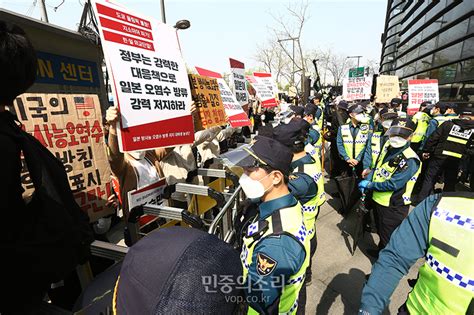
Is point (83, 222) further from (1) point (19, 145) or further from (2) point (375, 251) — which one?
(2) point (375, 251)

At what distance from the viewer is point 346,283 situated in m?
3.28

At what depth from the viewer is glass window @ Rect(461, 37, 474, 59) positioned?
11.7 metres

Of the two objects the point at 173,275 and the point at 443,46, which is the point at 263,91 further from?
the point at 443,46

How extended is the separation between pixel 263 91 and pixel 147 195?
5238mm

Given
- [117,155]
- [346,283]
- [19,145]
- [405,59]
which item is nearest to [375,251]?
A: [346,283]

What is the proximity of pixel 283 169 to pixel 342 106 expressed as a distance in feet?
19.4

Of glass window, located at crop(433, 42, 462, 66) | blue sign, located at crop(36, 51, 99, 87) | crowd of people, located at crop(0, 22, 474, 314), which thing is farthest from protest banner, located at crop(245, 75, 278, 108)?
glass window, located at crop(433, 42, 462, 66)

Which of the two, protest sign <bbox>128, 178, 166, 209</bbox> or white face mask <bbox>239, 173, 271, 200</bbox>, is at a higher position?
white face mask <bbox>239, 173, 271, 200</bbox>

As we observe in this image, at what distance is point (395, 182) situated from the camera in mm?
3029

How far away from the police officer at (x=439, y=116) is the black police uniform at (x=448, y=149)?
1.15 feet

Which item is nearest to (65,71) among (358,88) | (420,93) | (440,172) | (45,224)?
(45,224)

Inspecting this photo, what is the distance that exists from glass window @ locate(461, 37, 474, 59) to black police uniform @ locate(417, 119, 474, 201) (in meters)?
9.81

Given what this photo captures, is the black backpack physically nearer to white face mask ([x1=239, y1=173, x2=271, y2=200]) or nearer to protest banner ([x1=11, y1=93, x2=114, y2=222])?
protest banner ([x1=11, y1=93, x2=114, y2=222])

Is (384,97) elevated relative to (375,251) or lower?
elevated
